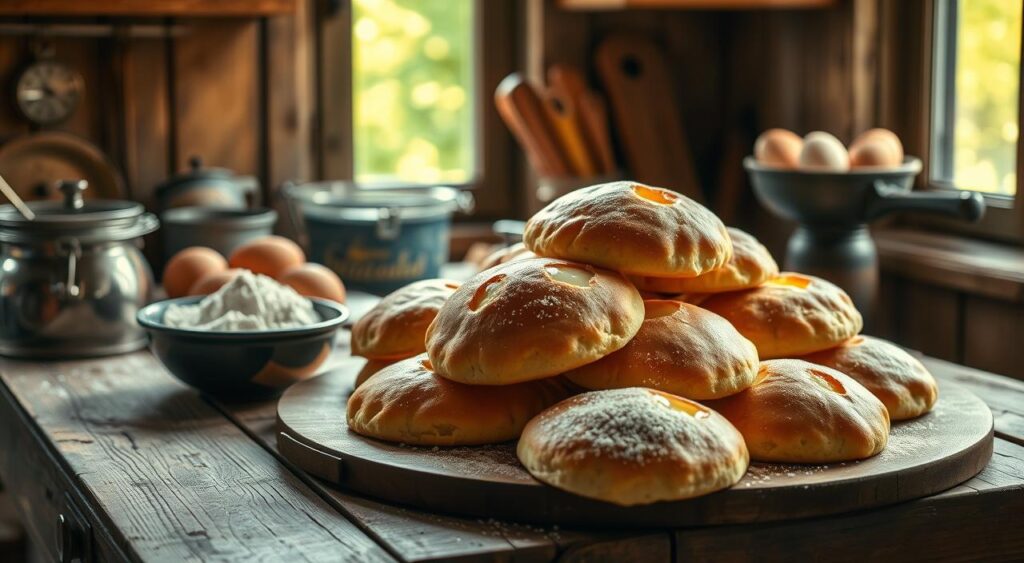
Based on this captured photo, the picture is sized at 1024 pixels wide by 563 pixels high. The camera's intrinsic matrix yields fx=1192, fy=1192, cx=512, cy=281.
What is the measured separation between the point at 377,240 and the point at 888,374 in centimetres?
109

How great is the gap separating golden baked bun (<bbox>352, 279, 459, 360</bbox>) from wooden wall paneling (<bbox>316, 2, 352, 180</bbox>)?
1317 mm

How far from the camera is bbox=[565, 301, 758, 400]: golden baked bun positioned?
3.48 ft

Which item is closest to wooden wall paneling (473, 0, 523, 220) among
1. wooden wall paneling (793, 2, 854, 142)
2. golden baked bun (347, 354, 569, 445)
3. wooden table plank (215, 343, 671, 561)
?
wooden wall paneling (793, 2, 854, 142)

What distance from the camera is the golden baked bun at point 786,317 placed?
1206 mm

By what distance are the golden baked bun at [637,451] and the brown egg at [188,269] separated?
104 cm

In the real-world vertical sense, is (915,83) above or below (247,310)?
above

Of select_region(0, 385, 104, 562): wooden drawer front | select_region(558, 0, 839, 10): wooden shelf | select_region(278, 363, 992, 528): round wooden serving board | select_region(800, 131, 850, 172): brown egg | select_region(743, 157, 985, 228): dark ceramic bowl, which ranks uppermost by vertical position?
select_region(558, 0, 839, 10): wooden shelf

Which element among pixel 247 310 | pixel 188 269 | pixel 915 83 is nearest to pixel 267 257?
pixel 188 269

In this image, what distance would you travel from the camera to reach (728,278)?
4.01ft

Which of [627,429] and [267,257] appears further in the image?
[267,257]

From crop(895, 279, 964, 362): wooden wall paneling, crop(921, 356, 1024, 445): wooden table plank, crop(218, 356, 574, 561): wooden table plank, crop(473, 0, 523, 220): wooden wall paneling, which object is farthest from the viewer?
crop(473, 0, 523, 220): wooden wall paneling

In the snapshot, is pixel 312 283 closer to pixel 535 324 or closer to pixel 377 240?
pixel 377 240

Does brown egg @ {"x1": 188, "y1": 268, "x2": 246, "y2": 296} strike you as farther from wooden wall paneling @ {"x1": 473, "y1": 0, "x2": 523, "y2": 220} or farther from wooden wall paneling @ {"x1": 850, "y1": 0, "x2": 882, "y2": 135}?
wooden wall paneling @ {"x1": 850, "y1": 0, "x2": 882, "y2": 135}

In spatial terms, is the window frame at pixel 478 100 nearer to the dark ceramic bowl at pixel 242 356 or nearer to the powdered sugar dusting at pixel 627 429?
the dark ceramic bowl at pixel 242 356
